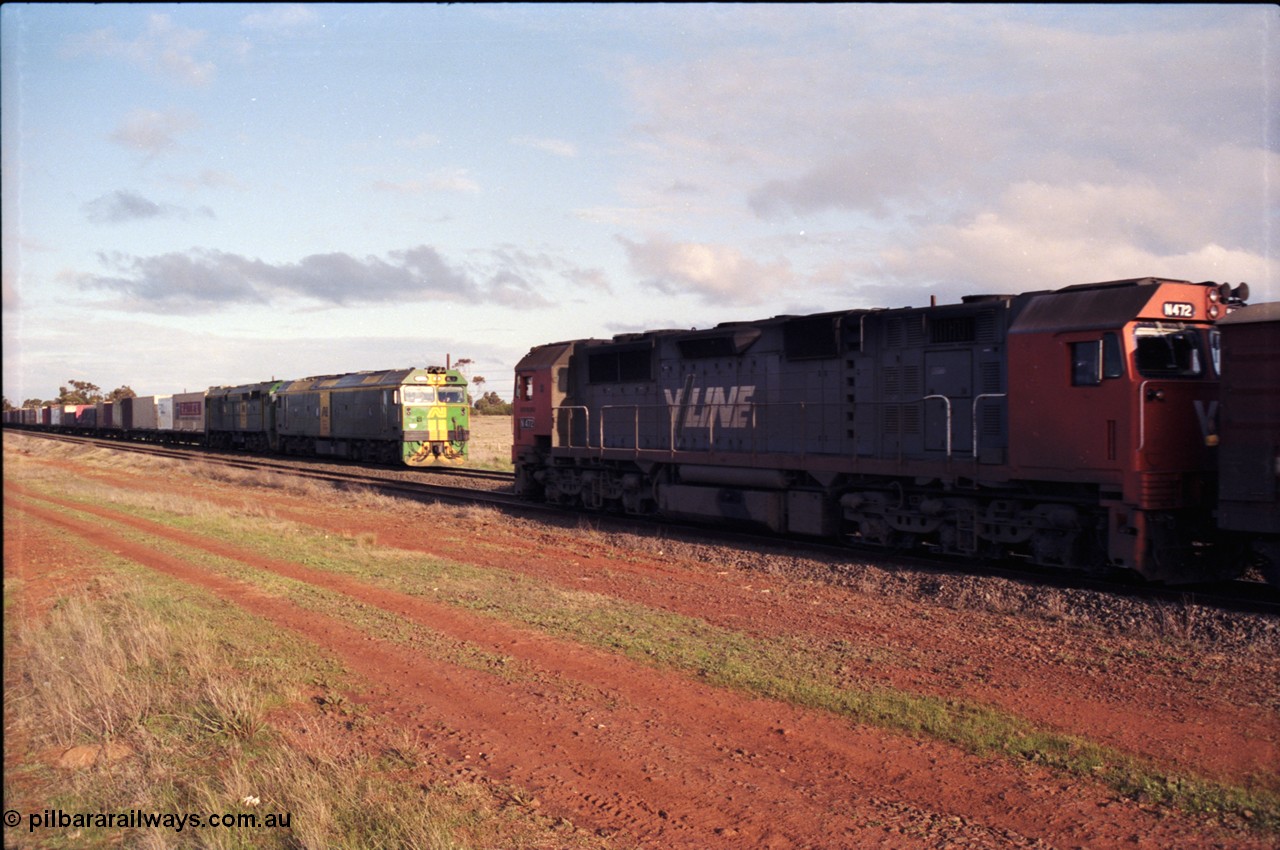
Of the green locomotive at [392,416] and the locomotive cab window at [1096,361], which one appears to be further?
the green locomotive at [392,416]

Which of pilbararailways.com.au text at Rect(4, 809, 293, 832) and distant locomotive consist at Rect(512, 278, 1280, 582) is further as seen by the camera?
distant locomotive consist at Rect(512, 278, 1280, 582)

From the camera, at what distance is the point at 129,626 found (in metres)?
10.5

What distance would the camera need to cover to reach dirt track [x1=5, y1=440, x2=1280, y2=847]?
5.74 metres

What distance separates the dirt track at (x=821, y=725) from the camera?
5.74 m

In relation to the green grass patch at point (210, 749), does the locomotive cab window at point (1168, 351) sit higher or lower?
higher

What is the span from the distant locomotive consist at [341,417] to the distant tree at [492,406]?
3806cm

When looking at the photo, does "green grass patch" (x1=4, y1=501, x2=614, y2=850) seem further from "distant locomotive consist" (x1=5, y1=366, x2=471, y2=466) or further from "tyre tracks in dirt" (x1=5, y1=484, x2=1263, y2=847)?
"distant locomotive consist" (x1=5, y1=366, x2=471, y2=466)

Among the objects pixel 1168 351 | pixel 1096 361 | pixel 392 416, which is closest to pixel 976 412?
pixel 1096 361

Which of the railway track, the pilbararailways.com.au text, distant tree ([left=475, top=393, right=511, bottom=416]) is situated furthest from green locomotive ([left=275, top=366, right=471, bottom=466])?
distant tree ([left=475, top=393, right=511, bottom=416])

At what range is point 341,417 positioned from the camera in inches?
1582

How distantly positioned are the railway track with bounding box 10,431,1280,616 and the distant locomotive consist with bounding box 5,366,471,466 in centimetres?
196

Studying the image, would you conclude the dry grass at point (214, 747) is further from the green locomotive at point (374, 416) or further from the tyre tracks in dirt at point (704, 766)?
the green locomotive at point (374, 416)

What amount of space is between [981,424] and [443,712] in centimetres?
913

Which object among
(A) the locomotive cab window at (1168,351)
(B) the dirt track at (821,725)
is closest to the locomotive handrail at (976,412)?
(A) the locomotive cab window at (1168,351)
